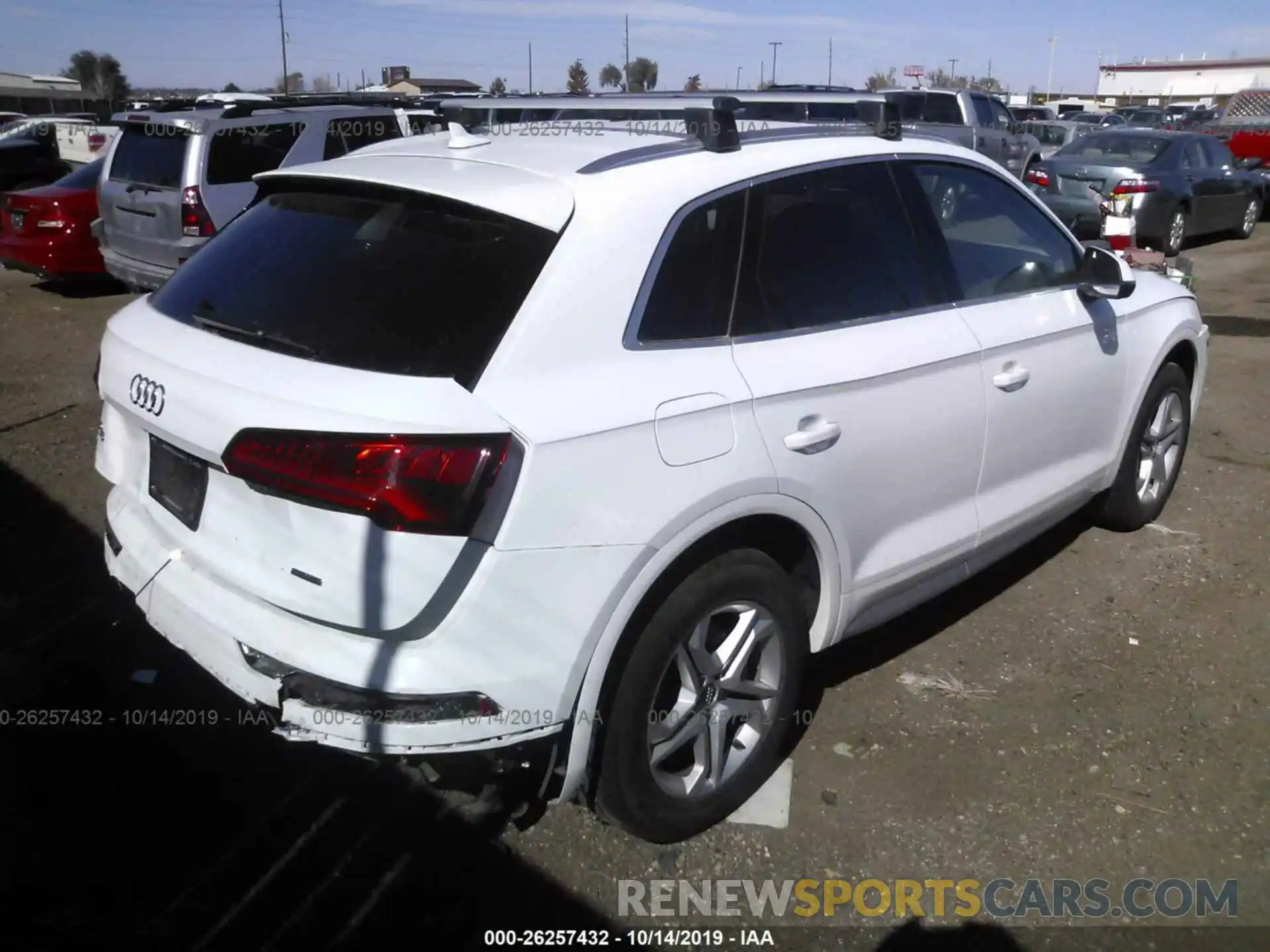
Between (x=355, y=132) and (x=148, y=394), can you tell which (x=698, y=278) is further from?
(x=355, y=132)

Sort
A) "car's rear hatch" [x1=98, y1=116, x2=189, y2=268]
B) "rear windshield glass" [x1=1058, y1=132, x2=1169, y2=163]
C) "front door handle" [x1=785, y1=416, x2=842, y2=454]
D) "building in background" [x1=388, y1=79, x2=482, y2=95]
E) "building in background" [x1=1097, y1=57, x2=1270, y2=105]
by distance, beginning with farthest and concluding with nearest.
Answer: "building in background" [x1=1097, y1=57, x2=1270, y2=105] < "building in background" [x1=388, y1=79, x2=482, y2=95] < "rear windshield glass" [x1=1058, y1=132, x2=1169, y2=163] < "car's rear hatch" [x1=98, y1=116, x2=189, y2=268] < "front door handle" [x1=785, y1=416, x2=842, y2=454]

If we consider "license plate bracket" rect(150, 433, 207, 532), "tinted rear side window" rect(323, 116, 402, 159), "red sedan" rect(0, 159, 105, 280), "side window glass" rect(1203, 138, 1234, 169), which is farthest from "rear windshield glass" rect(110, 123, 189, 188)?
"side window glass" rect(1203, 138, 1234, 169)

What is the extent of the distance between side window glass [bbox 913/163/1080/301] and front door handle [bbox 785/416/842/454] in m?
1.00

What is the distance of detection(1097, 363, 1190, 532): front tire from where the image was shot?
192 inches

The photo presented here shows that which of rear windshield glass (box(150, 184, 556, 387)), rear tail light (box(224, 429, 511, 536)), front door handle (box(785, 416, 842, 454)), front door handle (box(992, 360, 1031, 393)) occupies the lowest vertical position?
front door handle (box(992, 360, 1031, 393))

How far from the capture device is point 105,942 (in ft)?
8.84

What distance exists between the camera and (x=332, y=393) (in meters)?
2.43

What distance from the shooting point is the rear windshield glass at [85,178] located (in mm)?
10930

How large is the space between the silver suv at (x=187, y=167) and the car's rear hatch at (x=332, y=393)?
251 inches

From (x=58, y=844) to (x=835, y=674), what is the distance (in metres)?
2.51

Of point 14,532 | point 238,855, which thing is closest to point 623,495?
point 238,855
